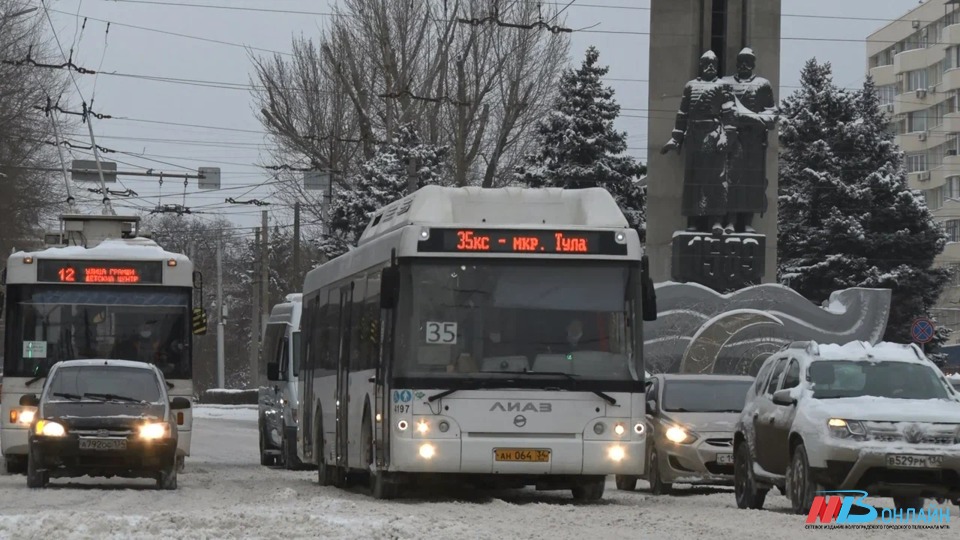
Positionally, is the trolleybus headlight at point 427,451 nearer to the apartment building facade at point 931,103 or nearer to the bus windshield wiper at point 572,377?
the bus windshield wiper at point 572,377

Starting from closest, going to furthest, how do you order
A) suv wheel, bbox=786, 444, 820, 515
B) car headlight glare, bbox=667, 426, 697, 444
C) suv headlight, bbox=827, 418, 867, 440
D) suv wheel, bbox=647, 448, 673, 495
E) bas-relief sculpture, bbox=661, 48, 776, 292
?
1. suv headlight, bbox=827, 418, 867, 440
2. suv wheel, bbox=786, 444, 820, 515
3. car headlight glare, bbox=667, 426, 697, 444
4. suv wheel, bbox=647, 448, 673, 495
5. bas-relief sculpture, bbox=661, 48, 776, 292

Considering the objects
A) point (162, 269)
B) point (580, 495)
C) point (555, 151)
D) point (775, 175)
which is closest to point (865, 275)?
point (555, 151)

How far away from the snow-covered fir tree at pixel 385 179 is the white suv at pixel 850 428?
39.0 m

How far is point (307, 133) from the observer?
215ft

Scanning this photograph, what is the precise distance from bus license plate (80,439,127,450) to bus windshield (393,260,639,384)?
15.9ft

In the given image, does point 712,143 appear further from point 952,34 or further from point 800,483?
point 952,34

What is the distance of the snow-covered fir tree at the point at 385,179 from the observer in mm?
57094

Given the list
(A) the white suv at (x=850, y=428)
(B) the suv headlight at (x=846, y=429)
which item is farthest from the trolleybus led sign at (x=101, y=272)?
(B) the suv headlight at (x=846, y=429)

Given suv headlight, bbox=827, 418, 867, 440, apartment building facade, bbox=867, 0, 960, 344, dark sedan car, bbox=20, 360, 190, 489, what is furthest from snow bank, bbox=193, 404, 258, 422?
apartment building facade, bbox=867, 0, 960, 344

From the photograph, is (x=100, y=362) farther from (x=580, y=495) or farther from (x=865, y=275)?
(x=865, y=275)

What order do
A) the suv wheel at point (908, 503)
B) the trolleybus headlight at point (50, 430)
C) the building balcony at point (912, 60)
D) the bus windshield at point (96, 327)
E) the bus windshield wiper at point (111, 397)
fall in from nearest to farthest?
1. the suv wheel at point (908, 503)
2. the trolleybus headlight at point (50, 430)
3. the bus windshield wiper at point (111, 397)
4. the bus windshield at point (96, 327)
5. the building balcony at point (912, 60)

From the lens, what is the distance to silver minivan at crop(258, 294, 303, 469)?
28359 millimetres

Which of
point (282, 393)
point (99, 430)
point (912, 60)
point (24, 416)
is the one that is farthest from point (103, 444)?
point (912, 60)

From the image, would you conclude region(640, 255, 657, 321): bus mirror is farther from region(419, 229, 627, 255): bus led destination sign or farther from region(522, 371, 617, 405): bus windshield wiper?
region(522, 371, 617, 405): bus windshield wiper
